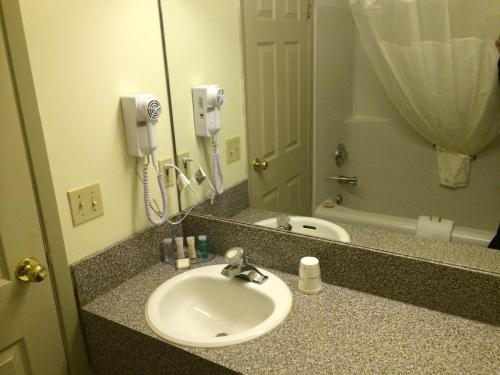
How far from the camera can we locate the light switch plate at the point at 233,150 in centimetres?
152

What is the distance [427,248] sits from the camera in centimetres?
116

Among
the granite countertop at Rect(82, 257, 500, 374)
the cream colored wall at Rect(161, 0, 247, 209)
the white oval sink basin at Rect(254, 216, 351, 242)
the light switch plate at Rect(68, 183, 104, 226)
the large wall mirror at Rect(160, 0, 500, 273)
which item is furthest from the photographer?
the cream colored wall at Rect(161, 0, 247, 209)

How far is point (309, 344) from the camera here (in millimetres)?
1017

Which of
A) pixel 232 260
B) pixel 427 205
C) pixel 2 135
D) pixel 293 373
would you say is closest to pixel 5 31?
pixel 2 135

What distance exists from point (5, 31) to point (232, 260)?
0.85 metres

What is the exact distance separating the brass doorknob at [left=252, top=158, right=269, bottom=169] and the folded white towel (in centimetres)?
54

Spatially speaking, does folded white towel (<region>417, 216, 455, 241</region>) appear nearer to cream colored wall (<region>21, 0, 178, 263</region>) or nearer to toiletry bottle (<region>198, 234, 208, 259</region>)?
toiletry bottle (<region>198, 234, 208, 259</region>)

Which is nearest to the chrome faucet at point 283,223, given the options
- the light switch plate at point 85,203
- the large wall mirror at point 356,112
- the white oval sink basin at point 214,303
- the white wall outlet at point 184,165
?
the large wall mirror at point 356,112

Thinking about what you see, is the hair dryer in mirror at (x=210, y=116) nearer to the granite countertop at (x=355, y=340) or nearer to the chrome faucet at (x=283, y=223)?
the chrome faucet at (x=283, y=223)

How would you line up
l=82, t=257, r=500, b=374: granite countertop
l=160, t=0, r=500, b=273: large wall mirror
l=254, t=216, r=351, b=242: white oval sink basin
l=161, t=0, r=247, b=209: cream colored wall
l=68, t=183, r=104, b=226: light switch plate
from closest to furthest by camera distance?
l=82, t=257, r=500, b=374: granite countertop → l=160, t=0, r=500, b=273: large wall mirror → l=68, t=183, r=104, b=226: light switch plate → l=254, t=216, r=351, b=242: white oval sink basin → l=161, t=0, r=247, b=209: cream colored wall

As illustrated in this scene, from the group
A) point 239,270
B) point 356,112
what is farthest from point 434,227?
point 239,270

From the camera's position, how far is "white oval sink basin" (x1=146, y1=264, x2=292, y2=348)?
122 centimetres

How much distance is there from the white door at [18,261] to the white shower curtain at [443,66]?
0.93 metres

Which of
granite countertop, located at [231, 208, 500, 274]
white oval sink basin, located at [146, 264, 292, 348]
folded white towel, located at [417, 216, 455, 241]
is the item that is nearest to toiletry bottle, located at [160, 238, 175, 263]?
white oval sink basin, located at [146, 264, 292, 348]
